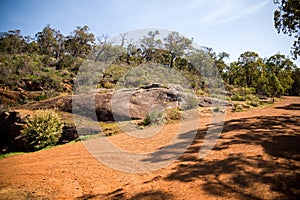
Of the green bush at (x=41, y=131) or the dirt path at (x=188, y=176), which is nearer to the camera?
the dirt path at (x=188, y=176)

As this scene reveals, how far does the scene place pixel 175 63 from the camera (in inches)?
1718

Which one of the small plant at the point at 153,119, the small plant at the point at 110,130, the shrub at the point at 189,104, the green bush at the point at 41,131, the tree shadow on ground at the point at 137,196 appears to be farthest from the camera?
the shrub at the point at 189,104

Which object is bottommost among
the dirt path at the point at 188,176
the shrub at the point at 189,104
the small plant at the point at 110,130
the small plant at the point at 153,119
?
the dirt path at the point at 188,176

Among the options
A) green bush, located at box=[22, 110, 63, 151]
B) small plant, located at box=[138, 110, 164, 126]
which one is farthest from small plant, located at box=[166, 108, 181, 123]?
green bush, located at box=[22, 110, 63, 151]

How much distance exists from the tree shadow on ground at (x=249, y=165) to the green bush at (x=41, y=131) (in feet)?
25.0

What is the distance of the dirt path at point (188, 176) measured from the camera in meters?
4.52

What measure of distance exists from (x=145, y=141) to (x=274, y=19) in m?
12.4

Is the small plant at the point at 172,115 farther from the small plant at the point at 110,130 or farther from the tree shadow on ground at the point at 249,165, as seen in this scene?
the tree shadow on ground at the point at 249,165

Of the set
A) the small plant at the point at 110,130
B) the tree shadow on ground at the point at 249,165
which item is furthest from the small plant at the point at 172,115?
the tree shadow on ground at the point at 249,165

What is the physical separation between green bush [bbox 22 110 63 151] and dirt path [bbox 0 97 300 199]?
7.60ft

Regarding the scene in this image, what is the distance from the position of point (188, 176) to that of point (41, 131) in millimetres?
8483

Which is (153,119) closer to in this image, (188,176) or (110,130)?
(110,130)

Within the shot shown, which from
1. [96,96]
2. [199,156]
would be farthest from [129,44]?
[199,156]

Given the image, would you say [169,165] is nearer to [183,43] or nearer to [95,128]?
[95,128]
